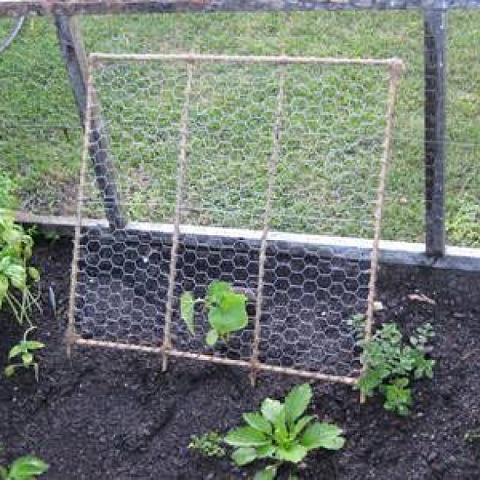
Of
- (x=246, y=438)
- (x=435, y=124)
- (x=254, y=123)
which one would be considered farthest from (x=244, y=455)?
(x=254, y=123)

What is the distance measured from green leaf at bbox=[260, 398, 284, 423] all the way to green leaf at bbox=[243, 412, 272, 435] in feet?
0.05

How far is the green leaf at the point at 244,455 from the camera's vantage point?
302cm

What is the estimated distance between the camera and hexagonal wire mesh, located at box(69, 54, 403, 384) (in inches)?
133

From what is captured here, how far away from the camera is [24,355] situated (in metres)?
3.42

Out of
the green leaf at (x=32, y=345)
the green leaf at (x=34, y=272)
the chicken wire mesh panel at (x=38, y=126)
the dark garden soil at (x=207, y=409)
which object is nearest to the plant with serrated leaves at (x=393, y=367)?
the dark garden soil at (x=207, y=409)

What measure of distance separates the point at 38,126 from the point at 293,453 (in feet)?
7.45

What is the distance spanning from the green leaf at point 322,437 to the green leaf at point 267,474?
126 mm

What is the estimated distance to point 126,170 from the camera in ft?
14.0

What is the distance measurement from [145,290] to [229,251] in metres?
0.37

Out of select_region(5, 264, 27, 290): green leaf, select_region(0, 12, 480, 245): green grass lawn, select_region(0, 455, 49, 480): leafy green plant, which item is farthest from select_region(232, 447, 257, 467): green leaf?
select_region(0, 12, 480, 245): green grass lawn

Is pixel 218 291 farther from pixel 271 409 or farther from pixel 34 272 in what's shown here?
pixel 34 272

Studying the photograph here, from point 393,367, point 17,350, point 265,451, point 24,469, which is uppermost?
point 393,367

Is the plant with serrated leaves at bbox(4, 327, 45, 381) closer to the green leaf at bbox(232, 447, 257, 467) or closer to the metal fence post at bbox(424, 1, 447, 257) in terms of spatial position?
the green leaf at bbox(232, 447, 257, 467)

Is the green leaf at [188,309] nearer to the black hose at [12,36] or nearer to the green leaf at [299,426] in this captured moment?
the green leaf at [299,426]
